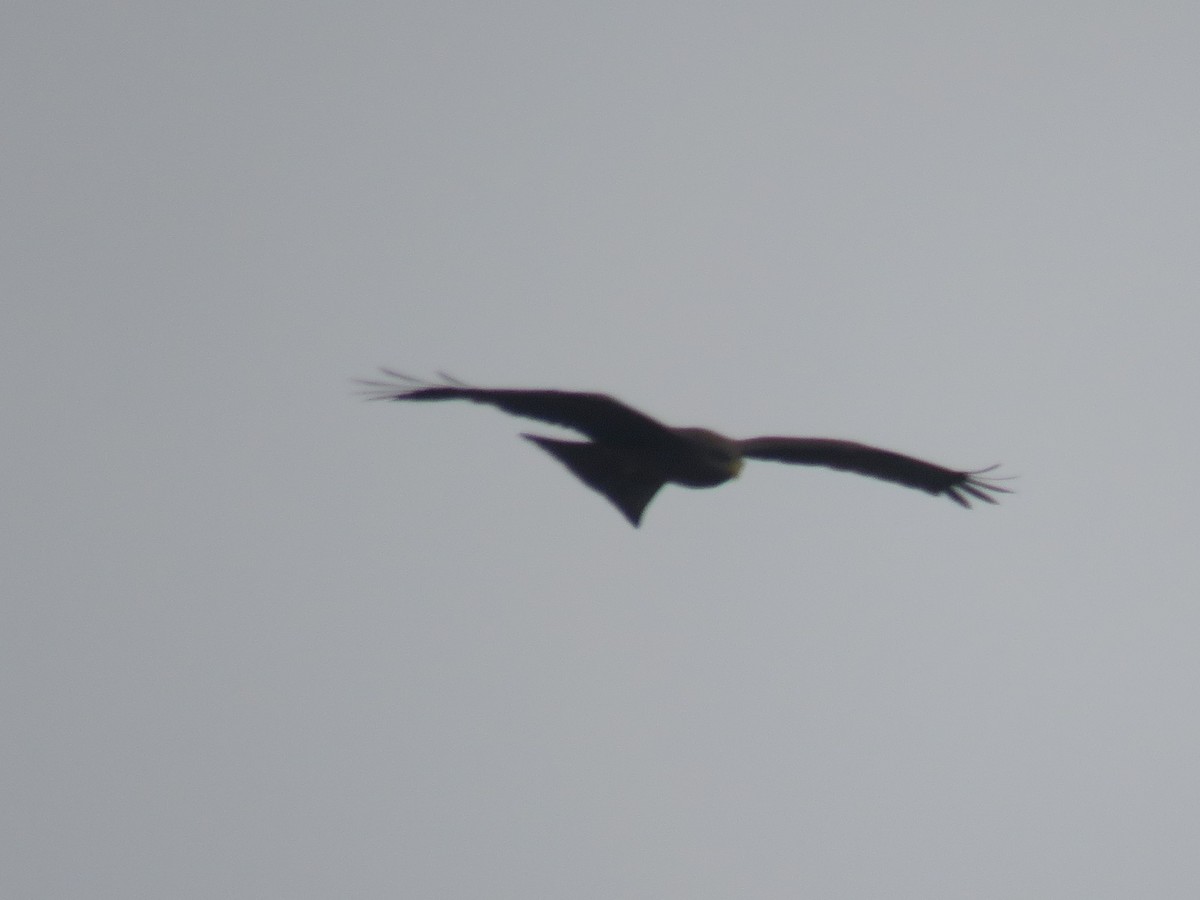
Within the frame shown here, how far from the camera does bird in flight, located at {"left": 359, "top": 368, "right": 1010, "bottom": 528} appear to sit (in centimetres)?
625

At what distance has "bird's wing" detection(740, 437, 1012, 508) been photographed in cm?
754

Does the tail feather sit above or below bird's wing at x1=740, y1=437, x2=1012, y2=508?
below

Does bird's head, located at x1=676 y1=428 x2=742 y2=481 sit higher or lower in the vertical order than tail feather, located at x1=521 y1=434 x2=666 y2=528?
higher

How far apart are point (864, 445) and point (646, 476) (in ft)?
5.26

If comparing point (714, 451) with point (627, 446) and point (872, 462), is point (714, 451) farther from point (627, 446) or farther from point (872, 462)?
point (872, 462)

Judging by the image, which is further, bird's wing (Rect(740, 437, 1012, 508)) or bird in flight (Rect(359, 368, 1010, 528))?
bird's wing (Rect(740, 437, 1012, 508))

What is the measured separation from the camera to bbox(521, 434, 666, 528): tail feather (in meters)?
6.75

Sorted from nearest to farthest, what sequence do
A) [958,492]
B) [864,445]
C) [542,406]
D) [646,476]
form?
[542,406] → [646,476] → [864,445] → [958,492]

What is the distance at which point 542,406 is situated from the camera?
20.6 ft

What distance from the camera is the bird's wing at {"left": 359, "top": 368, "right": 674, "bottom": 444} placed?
6.18 meters

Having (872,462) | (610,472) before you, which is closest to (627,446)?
(610,472)

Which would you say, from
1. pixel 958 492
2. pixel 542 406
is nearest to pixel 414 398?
pixel 542 406

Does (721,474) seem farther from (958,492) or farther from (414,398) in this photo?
(958,492)

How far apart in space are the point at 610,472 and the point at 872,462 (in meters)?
1.93
